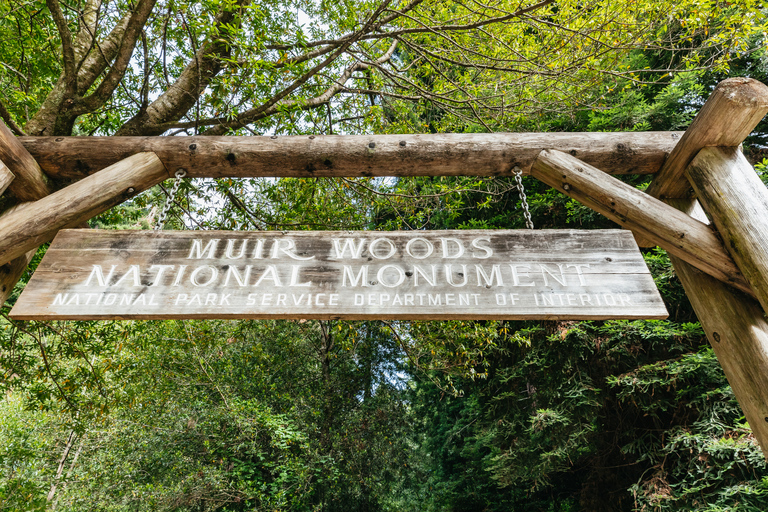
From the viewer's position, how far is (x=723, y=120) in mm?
1735

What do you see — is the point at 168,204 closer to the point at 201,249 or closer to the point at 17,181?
the point at 201,249

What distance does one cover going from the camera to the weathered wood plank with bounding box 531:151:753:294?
1689 mm

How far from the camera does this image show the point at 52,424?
809 centimetres

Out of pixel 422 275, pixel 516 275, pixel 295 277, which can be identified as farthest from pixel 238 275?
pixel 516 275

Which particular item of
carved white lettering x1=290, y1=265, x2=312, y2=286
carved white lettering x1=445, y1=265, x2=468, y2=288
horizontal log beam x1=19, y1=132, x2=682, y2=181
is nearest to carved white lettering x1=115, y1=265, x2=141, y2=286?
carved white lettering x1=290, y1=265, x2=312, y2=286

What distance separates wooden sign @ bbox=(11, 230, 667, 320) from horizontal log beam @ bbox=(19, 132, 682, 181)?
53 cm

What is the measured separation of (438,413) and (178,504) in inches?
203

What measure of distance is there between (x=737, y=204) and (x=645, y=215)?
1.07 feet

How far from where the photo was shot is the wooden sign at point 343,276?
1517 mm

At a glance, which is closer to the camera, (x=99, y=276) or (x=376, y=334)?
(x=99, y=276)

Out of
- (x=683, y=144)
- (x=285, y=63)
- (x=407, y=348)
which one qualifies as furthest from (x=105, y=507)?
(x=683, y=144)

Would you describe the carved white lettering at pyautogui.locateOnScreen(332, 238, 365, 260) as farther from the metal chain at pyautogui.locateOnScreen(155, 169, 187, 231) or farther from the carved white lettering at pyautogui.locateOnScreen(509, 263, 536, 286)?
the metal chain at pyautogui.locateOnScreen(155, 169, 187, 231)

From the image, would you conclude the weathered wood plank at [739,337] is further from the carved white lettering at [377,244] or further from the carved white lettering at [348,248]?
the carved white lettering at [348,248]

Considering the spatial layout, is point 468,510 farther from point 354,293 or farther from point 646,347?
point 354,293
